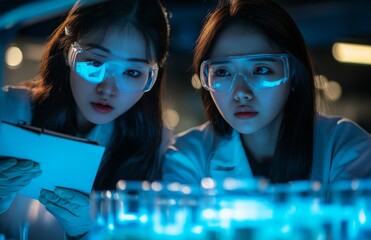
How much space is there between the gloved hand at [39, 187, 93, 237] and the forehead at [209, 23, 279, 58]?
552mm

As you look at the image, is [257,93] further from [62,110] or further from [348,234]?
[62,110]

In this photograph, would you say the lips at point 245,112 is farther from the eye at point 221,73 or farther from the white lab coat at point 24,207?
the white lab coat at point 24,207

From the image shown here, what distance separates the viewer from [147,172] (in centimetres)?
158

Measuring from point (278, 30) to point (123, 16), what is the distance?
0.44 metres

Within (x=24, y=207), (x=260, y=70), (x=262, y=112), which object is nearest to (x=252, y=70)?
(x=260, y=70)

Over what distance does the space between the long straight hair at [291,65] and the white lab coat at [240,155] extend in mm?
43

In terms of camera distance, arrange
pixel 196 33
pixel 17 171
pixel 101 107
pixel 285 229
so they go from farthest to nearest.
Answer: pixel 196 33 → pixel 101 107 → pixel 17 171 → pixel 285 229

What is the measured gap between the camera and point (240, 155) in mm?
1553

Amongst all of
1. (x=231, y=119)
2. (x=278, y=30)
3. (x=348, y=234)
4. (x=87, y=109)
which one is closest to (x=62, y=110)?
(x=87, y=109)

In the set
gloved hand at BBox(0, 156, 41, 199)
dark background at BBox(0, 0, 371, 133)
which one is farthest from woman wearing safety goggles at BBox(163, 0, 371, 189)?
dark background at BBox(0, 0, 371, 133)

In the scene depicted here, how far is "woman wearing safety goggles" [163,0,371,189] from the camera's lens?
4.66ft

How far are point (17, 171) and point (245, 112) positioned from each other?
630mm

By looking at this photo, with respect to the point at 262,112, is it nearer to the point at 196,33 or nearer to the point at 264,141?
the point at 264,141

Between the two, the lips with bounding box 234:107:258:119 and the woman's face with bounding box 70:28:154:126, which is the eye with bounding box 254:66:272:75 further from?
the woman's face with bounding box 70:28:154:126
